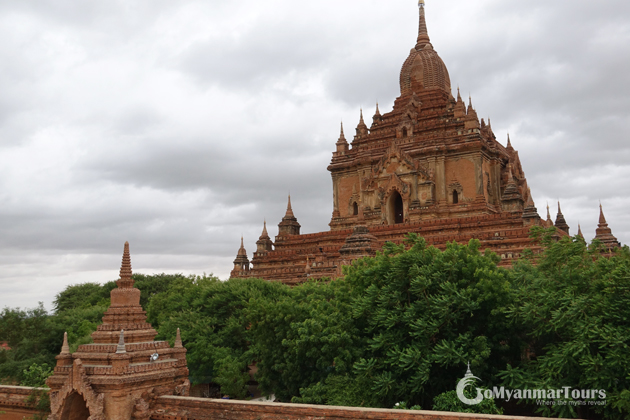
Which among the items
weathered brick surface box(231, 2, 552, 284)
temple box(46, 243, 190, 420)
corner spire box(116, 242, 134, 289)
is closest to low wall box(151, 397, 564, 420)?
temple box(46, 243, 190, 420)

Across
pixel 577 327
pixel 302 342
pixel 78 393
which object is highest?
pixel 577 327

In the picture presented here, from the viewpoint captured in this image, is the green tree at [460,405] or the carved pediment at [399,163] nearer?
the green tree at [460,405]

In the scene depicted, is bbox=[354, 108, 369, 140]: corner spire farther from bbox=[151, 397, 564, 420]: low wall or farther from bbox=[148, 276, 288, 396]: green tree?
bbox=[151, 397, 564, 420]: low wall

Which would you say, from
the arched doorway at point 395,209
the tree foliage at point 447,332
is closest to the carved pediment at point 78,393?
the tree foliage at point 447,332

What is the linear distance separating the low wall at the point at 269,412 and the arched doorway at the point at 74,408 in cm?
270

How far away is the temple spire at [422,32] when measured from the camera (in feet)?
177

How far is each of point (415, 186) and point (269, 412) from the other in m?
31.4

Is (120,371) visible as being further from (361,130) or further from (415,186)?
(361,130)

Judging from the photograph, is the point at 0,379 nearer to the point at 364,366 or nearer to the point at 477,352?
the point at 364,366

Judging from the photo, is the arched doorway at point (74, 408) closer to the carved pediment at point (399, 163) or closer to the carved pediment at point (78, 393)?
the carved pediment at point (78, 393)

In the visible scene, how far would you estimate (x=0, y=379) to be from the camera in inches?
1164

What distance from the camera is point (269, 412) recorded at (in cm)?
1582

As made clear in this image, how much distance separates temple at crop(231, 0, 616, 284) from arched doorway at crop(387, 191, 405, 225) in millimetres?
84

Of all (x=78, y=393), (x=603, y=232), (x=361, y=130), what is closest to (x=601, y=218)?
(x=603, y=232)
